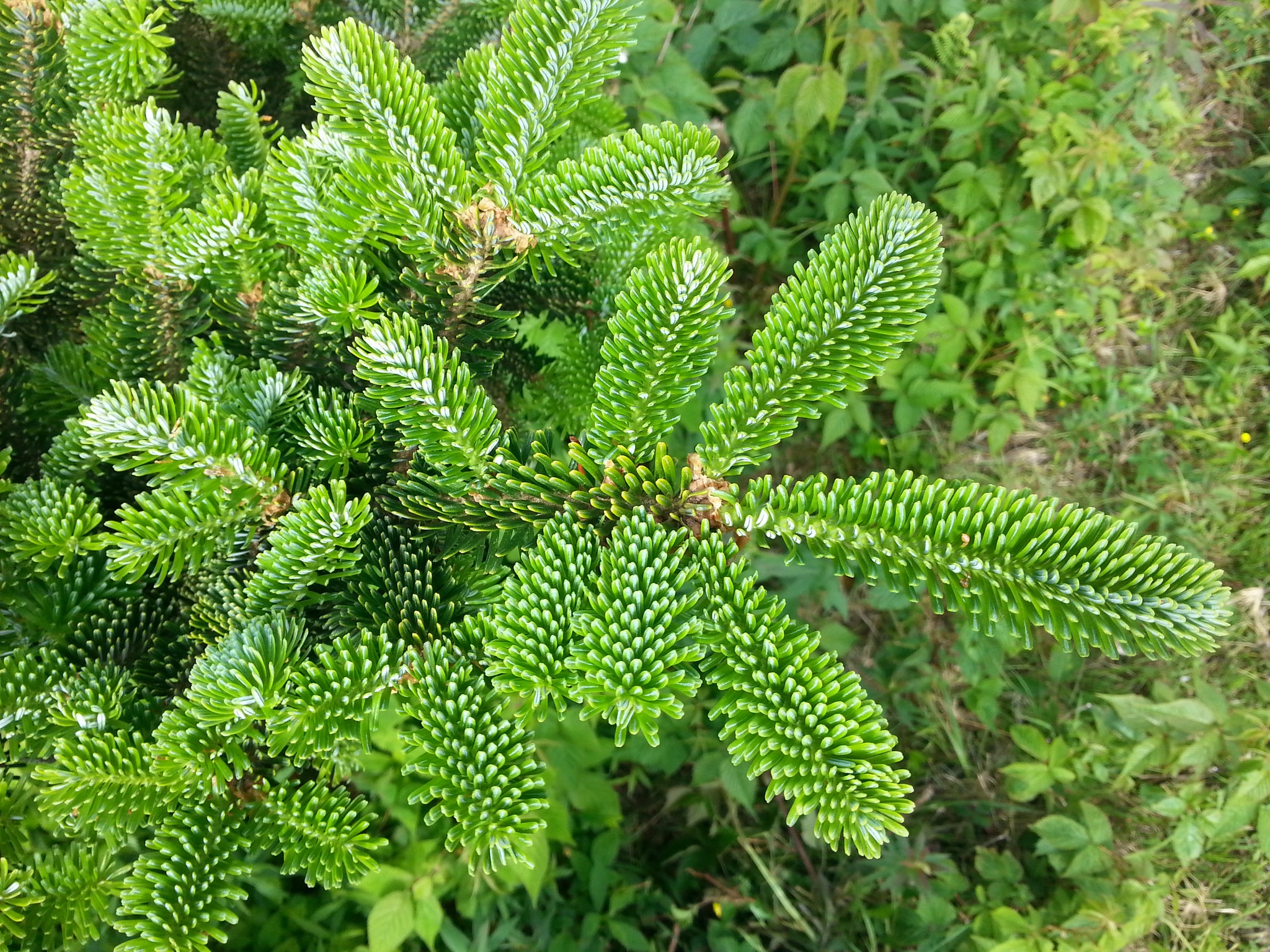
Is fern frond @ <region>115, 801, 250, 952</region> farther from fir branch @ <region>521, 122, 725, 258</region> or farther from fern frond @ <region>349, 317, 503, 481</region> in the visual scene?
fir branch @ <region>521, 122, 725, 258</region>

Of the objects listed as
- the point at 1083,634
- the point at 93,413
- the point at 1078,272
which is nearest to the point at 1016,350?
the point at 1078,272

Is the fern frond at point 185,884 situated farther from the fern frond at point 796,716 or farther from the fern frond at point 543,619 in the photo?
the fern frond at point 796,716

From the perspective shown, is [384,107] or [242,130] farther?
[242,130]

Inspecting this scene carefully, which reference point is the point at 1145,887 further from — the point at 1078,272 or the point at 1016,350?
the point at 1078,272

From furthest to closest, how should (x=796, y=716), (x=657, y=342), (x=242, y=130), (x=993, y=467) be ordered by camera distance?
(x=993, y=467), (x=242, y=130), (x=657, y=342), (x=796, y=716)

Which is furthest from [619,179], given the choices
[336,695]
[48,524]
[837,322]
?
[48,524]

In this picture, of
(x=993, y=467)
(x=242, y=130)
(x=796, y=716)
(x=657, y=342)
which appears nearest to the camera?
(x=796, y=716)

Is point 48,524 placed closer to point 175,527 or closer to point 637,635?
point 175,527
